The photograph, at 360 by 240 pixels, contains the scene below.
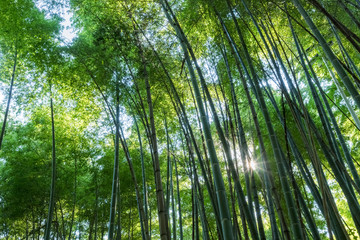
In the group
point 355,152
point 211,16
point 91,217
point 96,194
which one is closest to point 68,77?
point 211,16

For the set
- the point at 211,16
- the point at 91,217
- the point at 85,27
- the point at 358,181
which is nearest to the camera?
the point at 358,181

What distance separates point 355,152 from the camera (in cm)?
655

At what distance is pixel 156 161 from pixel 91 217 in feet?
23.4

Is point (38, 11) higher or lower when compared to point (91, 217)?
higher

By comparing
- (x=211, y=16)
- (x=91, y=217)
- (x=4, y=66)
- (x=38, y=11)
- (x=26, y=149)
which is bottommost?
(x=91, y=217)

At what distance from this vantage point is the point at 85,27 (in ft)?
16.5

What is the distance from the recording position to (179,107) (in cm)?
441

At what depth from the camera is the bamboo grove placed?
2.18m

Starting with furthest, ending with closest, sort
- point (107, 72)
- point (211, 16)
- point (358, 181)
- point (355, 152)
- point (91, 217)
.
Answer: point (91, 217), point (355, 152), point (107, 72), point (211, 16), point (358, 181)

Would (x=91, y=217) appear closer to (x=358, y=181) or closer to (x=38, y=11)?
(x=38, y=11)

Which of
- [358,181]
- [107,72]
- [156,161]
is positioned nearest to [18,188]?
[107,72]

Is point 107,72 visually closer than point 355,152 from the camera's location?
Yes

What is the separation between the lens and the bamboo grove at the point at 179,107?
2178 millimetres

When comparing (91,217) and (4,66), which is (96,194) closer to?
(91,217)
